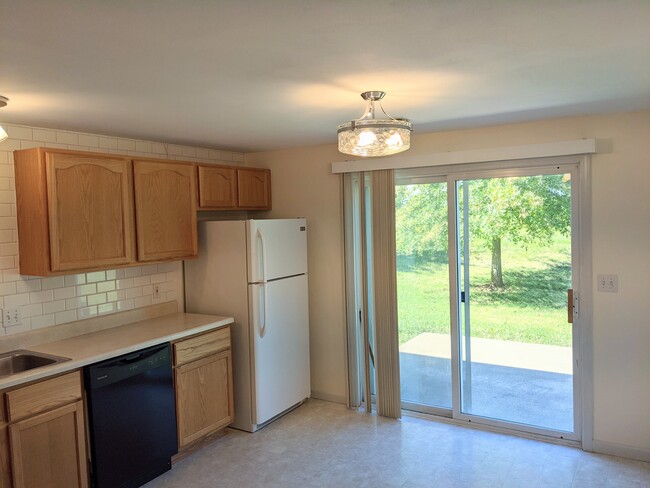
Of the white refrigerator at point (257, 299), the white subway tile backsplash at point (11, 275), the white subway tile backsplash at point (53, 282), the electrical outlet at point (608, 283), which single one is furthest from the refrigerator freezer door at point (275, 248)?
the electrical outlet at point (608, 283)

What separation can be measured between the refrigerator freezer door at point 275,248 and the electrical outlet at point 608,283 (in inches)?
85.6

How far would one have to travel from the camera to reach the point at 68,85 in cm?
219

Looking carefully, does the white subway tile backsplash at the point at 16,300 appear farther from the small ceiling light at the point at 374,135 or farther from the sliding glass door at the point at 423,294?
the sliding glass door at the point at 423,294

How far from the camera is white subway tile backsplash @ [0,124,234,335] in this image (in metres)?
3.01

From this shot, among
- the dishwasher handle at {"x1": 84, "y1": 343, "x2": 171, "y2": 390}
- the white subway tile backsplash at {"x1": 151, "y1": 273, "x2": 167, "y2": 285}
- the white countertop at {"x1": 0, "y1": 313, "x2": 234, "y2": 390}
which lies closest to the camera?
the white countertop at {"x1": 0, "y1": 313, "x2": 234, "y2": 390}

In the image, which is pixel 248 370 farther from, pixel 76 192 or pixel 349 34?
pixel 349 34

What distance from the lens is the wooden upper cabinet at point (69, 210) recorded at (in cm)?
291

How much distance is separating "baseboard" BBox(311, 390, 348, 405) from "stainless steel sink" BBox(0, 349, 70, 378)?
2.31 metres

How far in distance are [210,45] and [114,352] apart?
1.94 metres

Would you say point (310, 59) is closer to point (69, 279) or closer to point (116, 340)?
point (116, 340)

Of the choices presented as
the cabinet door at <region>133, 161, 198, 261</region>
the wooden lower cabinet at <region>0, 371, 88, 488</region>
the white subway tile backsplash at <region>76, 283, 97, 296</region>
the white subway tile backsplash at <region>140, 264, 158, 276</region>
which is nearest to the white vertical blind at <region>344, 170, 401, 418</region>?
the cabinet door at <region>133, 161, 198, 261</region>

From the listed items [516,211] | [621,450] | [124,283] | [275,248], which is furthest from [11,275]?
[621,450]

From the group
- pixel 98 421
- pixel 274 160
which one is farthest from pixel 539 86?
pixel 98 421

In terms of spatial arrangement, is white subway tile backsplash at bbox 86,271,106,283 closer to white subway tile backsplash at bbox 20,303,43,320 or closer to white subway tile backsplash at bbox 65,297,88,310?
white subway tile backsplash at bbox 65,297,88,310
